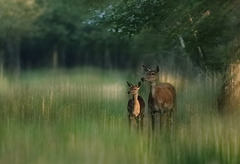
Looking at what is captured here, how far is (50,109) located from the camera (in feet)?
34.4

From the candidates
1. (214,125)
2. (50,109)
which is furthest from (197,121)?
(50,109)

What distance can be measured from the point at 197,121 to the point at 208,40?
3.22 m

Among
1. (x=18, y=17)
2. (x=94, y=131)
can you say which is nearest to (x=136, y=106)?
(x=94, y=131)

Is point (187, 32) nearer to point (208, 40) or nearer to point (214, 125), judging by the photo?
point (208, 40)

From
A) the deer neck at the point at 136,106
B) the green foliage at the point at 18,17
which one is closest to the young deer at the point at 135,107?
the deer neck at the point at 136,106

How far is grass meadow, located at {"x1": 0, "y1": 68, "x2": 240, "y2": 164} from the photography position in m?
7.54

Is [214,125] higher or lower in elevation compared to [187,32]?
lower

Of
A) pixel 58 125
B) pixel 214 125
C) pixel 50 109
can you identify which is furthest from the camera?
pixel 50 109

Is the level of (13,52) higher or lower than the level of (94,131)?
higher

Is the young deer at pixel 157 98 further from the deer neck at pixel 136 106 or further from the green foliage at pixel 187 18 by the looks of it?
the green foliage at pixel 187 18

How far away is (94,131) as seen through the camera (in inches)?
356

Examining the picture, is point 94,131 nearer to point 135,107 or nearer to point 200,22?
point 135,107

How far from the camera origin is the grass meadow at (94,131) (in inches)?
297

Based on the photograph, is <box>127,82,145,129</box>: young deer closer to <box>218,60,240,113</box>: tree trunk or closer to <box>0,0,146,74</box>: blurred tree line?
<box>218,60,240,113</box>: tree trunk
